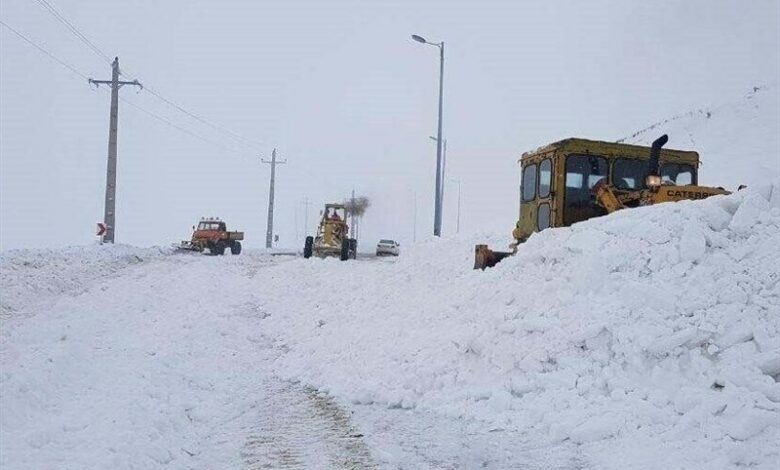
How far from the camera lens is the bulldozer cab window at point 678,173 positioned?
12.8 meters

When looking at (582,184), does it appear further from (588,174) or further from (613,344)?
(613,344)

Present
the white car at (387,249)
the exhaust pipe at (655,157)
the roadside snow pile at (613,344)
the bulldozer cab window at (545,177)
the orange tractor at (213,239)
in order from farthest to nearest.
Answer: the white car at (387,249) < the orange tractor at (213,239) < the bulldozer cab window at (545,177) < the exhaust pipe at (655,157) < the roadside snow pile at (613,344)

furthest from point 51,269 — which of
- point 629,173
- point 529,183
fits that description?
point 629,173

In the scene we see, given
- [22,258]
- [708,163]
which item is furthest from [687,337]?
[708,163]

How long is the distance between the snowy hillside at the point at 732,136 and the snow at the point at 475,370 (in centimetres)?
2795

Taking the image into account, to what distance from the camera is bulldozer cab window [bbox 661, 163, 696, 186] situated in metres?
12.8

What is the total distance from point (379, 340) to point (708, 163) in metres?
36.7

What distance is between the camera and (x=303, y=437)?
18.5 ft

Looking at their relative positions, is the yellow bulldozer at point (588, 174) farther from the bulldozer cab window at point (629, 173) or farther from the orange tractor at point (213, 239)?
the orange tractor at point (213, 239)

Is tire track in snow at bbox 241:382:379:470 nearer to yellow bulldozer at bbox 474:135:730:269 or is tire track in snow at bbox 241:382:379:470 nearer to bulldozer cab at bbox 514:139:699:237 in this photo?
yellow bulldozer at bbox 474:135:730:269

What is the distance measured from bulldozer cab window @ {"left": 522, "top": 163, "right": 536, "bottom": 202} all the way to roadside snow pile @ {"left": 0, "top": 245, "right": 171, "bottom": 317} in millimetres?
11280

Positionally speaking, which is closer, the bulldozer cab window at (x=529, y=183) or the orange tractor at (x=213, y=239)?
the bulldozer cab window at (x=529, y=183)

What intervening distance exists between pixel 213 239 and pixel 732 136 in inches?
1483

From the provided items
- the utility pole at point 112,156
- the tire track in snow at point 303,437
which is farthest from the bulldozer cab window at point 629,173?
the utility pole at point 112,156
